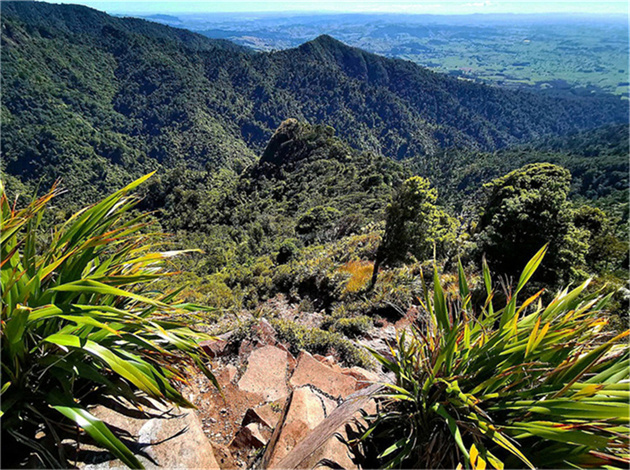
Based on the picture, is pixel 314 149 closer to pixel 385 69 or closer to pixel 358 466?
pixel 358 466

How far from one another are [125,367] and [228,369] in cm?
225

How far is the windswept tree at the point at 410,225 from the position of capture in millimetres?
11047

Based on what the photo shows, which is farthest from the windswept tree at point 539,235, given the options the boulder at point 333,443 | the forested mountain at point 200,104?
the forested mountain at point 200,104

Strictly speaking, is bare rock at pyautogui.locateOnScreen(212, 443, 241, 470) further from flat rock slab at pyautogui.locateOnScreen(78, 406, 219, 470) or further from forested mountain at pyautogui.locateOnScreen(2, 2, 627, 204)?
forested mountain at pyautogui.locateOnScreen(2, 2, 627, 204)

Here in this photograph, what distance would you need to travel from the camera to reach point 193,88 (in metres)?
132

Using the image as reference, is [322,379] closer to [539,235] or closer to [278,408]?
[278,408]

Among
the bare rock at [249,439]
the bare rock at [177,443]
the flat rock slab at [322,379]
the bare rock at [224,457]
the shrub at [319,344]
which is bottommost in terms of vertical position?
the shrub at [319,344]

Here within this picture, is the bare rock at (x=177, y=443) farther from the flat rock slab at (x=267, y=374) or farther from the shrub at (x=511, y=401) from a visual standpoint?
the flat rock slab at (x=267, y=374)

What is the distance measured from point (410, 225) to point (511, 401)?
9.71 m

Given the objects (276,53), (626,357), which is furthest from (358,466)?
(276,53)

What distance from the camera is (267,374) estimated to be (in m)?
3.41

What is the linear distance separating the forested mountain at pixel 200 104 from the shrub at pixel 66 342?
8602 centimetres

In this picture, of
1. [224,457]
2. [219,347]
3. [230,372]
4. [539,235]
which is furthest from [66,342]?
[539,235]

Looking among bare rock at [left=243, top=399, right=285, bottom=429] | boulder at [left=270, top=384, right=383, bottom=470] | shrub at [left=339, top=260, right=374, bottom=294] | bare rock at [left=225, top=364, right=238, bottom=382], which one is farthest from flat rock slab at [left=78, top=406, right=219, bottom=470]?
shrub at [left=339, top=260, right=374, bottom=294]
